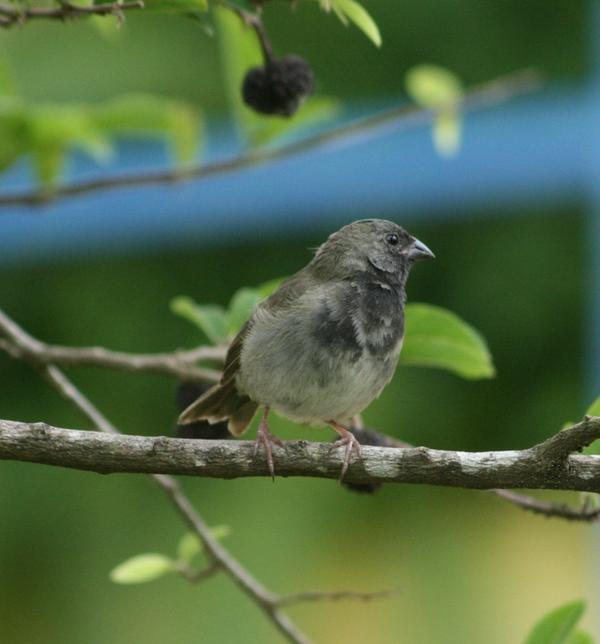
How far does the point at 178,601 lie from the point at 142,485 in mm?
606

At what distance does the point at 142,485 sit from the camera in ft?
16.8

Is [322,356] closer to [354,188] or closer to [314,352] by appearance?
[314,352]

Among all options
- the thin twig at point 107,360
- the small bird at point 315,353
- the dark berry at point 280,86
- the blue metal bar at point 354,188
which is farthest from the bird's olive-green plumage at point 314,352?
the blue metal bar at point 354,188

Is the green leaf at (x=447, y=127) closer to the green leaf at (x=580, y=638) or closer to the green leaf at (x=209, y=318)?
the green leaf at (x=209, y=318)

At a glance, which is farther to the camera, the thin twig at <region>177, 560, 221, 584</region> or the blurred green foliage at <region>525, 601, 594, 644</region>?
the thin twig at <region>177, 560, 221, 584</region>

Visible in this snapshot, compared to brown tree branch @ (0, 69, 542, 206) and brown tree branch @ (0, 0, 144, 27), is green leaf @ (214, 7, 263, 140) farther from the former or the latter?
brown tree branch @ (0, 0, 144, 27)

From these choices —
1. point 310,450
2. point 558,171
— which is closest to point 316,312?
point 310,450

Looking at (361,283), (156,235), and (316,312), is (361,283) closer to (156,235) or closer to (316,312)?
(316,312)

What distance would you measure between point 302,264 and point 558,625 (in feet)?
10.7

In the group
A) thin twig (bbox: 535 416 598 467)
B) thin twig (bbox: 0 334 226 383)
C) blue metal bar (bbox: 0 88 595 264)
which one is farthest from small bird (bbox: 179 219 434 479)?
blue metal bar (bbox: 0 88 595 264)

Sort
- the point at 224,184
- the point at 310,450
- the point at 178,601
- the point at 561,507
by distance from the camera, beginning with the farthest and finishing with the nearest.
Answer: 1. the point at 224,184
2. the point at 178,601
3. the point at 561,507
4. the point at 310,450

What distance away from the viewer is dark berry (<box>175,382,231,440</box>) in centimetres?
293

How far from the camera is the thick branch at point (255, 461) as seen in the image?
6.14ft

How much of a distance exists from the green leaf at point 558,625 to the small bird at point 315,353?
2.03 feet
